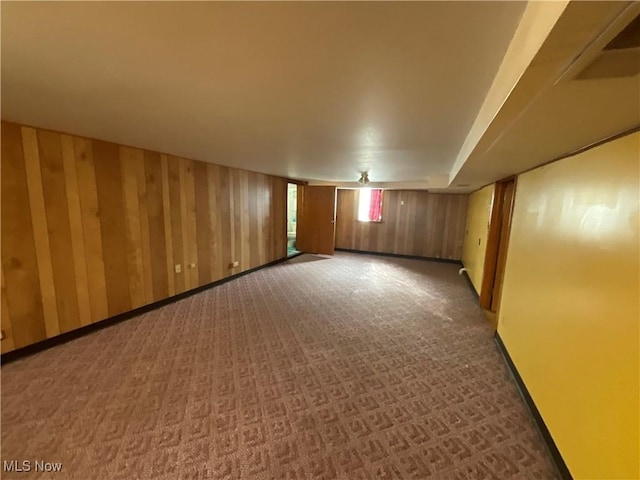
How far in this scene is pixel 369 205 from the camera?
734 centimetres

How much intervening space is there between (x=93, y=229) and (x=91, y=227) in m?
0.03

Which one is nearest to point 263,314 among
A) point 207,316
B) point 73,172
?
point 207,316

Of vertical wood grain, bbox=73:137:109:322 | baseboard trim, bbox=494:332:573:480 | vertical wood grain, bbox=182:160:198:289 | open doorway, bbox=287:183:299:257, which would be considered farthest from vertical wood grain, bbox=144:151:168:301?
baseboard trim, bbox=494:332:573:480

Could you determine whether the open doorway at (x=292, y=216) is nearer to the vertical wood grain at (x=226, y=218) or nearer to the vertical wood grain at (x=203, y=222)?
the vertical wood grain at (x=226, y=218)

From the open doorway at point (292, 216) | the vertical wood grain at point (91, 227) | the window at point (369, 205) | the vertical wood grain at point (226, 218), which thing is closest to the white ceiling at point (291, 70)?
the vertical wood grain at point (91, 227)

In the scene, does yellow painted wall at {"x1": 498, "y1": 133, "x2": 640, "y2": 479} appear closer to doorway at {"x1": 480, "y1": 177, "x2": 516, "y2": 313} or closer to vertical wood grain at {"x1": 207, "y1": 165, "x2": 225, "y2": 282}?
doorway at {"x1": 480, "y1": 177, "x2": 516, "y2": 313}

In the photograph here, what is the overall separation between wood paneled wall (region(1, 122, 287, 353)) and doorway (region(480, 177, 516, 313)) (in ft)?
13.2

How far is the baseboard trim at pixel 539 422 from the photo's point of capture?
56.2 inches

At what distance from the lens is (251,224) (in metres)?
5.12

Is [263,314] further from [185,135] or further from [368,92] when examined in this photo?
[368,92]

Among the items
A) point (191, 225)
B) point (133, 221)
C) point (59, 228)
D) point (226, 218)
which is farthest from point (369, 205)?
point (59, 228)

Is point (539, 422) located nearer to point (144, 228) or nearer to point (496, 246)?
point (496, 246)

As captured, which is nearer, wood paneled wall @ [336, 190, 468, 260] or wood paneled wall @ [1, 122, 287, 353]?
wood paneled wall @ [1, 122, 287, 353]

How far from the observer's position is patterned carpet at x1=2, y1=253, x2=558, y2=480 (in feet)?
4.80
